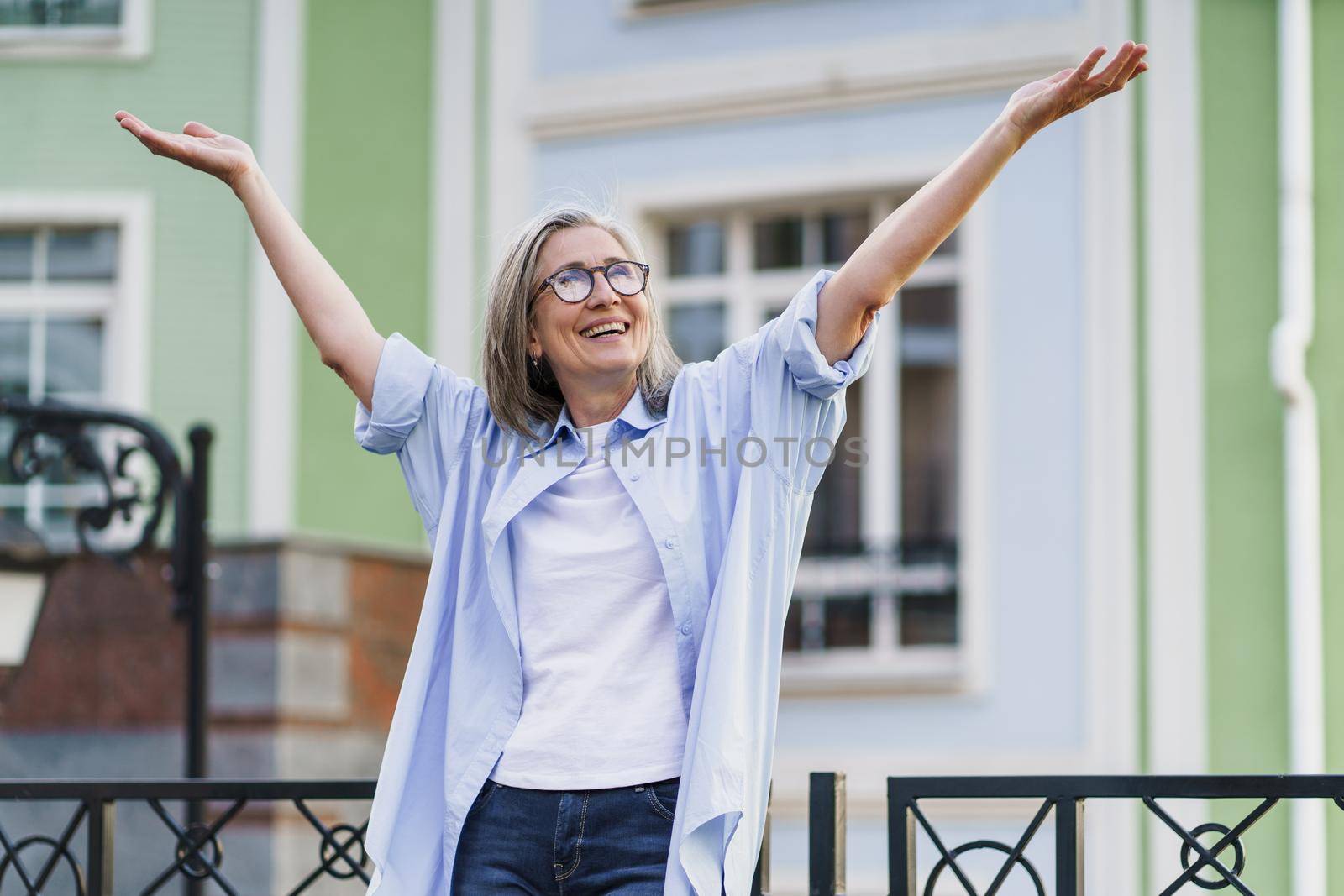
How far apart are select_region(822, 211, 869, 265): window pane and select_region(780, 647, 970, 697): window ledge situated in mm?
1862

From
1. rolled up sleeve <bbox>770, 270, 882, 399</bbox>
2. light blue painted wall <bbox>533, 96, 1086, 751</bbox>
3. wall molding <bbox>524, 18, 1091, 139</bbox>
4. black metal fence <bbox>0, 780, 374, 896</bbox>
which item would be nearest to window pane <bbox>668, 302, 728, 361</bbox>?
wall molding <bbox>524, 18, 1091, 139</bbox>

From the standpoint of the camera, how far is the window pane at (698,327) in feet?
29.2

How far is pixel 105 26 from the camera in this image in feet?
31.9

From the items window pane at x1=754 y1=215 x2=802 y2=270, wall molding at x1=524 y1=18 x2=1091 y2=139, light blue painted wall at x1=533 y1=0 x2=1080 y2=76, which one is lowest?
window pane at x1=754 y1=215 x2=802 y2=270

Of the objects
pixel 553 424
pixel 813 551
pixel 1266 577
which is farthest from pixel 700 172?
pixel 553 424

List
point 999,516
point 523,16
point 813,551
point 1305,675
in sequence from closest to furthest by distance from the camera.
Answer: point 1305,675 → point 999,516 → point 813,551 → point 523,16

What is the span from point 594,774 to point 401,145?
24.1 feet

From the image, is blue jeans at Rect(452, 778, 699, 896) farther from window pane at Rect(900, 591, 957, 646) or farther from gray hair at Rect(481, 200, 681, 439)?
window pane at Rect(900, 591, 957, 646)

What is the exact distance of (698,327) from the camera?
8.93 m

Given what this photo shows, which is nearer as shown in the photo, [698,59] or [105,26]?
[698,59]

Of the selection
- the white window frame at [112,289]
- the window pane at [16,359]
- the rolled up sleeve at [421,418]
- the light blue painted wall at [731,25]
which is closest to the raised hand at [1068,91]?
the rolled up sleeve at [421,418]

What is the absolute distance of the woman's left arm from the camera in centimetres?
237

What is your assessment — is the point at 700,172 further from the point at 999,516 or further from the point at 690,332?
the point at 999,516

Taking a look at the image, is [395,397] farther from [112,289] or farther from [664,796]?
[112,289]
